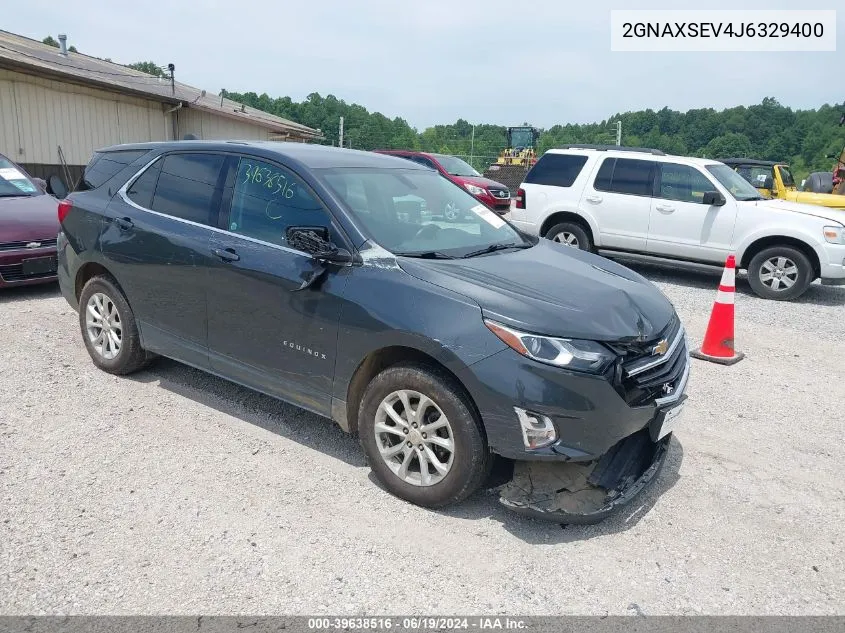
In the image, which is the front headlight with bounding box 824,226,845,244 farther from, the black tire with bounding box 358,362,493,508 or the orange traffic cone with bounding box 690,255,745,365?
the black tire with bounding box 358,362,493,508

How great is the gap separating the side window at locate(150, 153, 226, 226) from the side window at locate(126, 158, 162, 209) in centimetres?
5

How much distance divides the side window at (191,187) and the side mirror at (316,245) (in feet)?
3.03

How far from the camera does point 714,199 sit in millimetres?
9414

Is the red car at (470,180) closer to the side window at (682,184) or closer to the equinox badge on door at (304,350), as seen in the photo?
the side window at (682,184)

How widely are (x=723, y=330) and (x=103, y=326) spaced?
17.3 ft

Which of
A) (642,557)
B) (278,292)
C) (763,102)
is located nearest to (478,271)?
(278,292)

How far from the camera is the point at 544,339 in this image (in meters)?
3.13

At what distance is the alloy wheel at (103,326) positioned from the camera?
4.98 metres

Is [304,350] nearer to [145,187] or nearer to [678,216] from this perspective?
[145,187]

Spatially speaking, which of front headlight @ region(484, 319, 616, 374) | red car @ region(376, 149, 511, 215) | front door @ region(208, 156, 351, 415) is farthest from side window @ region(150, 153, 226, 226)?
red car @ region(376, 149, 511, 215)

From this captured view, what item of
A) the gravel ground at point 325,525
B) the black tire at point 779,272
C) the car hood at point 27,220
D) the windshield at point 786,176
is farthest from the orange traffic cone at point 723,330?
the windshield at point 786,176

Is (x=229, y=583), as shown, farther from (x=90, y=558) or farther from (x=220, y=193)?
(x=220, y=193)

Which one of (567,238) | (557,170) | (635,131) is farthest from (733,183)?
(635,131)

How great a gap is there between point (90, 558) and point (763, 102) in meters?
61.8
